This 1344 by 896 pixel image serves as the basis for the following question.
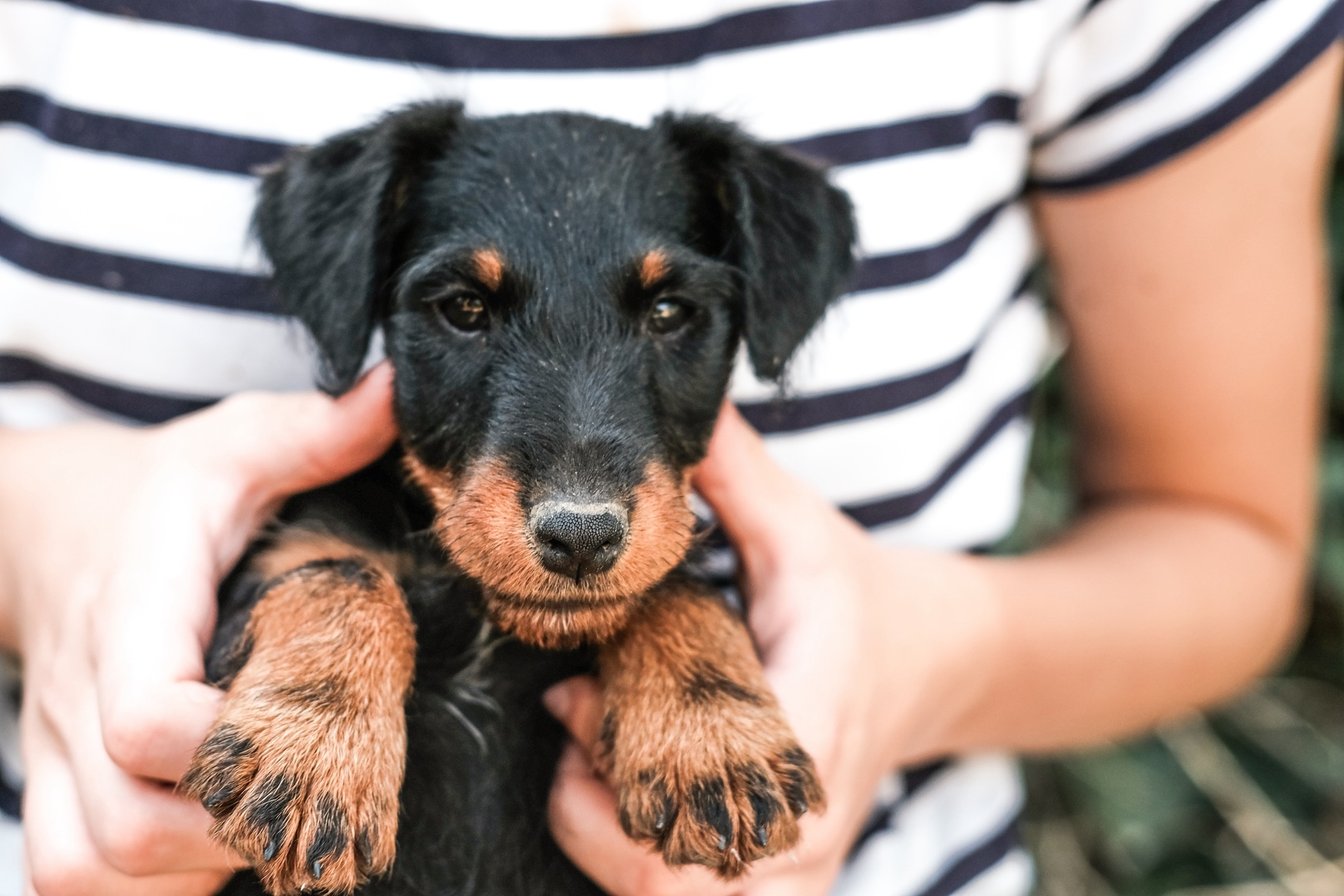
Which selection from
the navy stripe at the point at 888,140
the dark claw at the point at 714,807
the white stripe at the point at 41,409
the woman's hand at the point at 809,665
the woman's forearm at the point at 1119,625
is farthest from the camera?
the woman's forearm at the point at 1119,625

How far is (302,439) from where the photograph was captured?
6.29ft

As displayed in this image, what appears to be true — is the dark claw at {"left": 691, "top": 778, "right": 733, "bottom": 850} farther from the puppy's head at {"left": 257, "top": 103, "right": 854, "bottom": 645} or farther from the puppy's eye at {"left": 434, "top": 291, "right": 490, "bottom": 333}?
the puppy's eye at {"left": 434, "top": 291, "right": 490, "bottom": 333}

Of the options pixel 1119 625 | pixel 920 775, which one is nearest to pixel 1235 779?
pixel 1119 625

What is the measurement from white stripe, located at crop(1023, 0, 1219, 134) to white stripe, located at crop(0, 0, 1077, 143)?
0.04m

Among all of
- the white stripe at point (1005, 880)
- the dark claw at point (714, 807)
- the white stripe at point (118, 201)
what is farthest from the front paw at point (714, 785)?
the white stripe at point (118, 201)

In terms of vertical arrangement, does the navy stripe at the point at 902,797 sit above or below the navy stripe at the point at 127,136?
below

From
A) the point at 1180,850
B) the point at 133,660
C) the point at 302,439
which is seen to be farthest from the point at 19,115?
the point at 1180,850

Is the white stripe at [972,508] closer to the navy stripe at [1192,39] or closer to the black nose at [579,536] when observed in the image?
the navy stripe at [1192,39]

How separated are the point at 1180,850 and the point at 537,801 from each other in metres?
2.52

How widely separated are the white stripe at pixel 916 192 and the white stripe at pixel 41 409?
59.6 inches

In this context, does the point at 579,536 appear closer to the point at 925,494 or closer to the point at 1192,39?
the point at 925,494

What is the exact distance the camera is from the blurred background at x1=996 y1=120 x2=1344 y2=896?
3424mm

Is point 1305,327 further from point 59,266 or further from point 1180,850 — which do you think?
point 59,266

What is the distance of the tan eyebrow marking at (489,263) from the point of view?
1904mm
